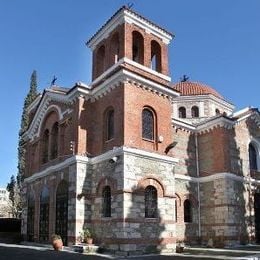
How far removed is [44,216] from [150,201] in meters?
7.35

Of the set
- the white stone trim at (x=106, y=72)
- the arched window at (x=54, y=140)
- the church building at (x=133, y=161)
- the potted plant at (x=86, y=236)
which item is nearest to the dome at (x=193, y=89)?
the church building at (x=133, y=161)

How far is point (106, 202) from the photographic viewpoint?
17953 mm

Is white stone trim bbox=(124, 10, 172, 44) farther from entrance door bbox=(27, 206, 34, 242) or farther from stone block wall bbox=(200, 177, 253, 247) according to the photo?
entrance door bbox=(27, 206, 34, 242)

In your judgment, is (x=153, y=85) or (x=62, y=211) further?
(x=62, y=211)

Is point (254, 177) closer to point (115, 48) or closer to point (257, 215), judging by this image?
point (257, 215)

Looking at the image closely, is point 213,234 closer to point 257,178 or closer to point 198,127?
point 257,178

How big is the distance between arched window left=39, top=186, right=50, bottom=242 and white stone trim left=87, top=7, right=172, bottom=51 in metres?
9.09

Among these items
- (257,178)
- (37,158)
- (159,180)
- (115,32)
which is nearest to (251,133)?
(257,178)

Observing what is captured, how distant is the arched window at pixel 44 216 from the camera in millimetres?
21188

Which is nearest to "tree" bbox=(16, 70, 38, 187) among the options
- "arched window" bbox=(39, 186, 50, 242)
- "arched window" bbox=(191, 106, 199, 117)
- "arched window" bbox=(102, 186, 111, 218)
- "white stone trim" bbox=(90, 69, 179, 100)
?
"arched window" bbox=(39, 186, 50, 242)

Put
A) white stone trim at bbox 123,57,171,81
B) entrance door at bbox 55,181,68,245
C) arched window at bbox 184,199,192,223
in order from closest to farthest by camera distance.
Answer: entrance door at bbox 55,181,68,245 < white stone trim at bbox 123,57,171,81 < arched window at bbox 184,199,192,223

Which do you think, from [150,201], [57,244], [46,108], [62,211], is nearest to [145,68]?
[150,201]

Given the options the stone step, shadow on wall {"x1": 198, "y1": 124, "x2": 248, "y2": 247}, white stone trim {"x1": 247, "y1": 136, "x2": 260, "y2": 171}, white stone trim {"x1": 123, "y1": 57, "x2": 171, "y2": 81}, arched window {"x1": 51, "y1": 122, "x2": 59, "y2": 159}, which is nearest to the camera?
the stone step

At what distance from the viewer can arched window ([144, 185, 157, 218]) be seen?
17500 mm
